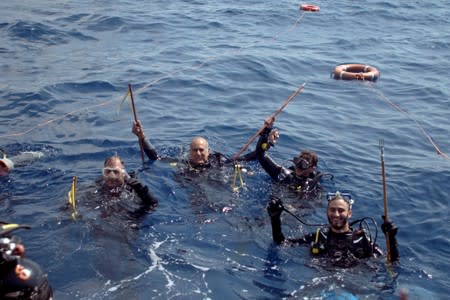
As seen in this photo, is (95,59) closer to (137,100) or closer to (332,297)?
(137,100)

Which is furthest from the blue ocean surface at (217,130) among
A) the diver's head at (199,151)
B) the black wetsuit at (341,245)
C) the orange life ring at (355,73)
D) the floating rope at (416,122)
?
the orange life ring at (355,73)

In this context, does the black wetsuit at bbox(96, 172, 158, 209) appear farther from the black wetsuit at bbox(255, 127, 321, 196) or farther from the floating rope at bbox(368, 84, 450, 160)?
the floating rope at bbox(368, 84, 450, 160)

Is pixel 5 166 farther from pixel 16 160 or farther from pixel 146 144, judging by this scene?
pixel 146 144

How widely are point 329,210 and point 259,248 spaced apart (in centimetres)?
102

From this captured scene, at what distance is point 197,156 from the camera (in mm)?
9141

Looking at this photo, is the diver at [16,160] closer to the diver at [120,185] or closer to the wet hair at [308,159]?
the diver at [120,185]

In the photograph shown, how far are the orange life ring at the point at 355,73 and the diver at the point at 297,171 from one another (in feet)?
16.4

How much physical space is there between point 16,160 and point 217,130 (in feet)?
13.2

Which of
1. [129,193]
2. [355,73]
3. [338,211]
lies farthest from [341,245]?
[355,73]

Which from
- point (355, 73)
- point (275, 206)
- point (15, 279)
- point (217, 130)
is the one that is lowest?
point (217, 130)

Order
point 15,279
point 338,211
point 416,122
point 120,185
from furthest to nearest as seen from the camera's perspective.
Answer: point 416,122 → point 120,185 → point 338,211 → point 15,279

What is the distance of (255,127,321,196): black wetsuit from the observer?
891cm

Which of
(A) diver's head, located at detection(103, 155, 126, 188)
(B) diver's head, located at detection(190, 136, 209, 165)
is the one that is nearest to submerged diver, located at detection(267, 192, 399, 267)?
(A) diver's head, located at detection(103, 155, 126, 188)

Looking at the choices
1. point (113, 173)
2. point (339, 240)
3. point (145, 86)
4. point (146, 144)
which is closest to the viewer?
point (339, 240)
